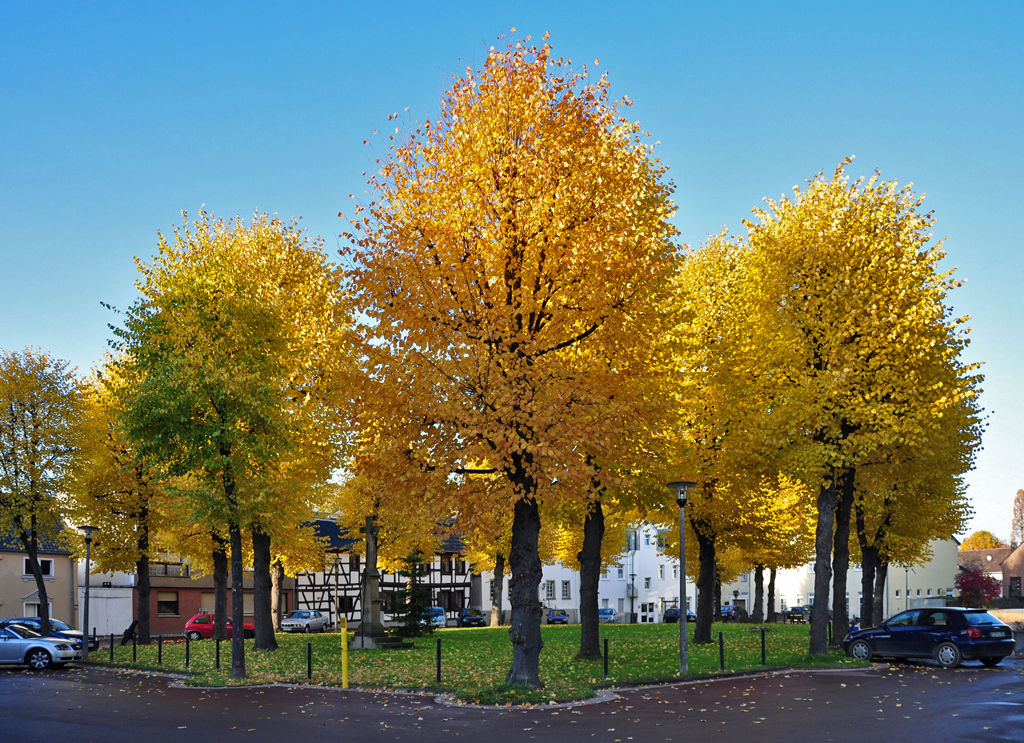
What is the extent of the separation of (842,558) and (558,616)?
1840 inches

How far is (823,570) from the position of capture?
25.1 metres

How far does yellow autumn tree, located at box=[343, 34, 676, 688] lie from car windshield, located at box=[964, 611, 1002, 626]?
1120 centimetres

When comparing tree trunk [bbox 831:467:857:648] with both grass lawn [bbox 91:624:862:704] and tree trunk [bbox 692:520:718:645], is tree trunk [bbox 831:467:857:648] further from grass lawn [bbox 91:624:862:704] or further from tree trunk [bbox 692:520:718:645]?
tree trunk [bbox 692:520:718:645]

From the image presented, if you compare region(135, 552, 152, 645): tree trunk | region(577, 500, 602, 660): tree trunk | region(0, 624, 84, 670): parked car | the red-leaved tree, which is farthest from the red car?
the red-leaved tree

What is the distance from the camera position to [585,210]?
18.0 meters

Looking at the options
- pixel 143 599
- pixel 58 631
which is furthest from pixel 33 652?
pixel 58 631

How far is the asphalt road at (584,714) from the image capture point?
1280 cm

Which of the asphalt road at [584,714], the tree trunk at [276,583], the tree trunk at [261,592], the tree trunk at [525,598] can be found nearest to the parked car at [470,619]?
the tree trunk at [276,583]

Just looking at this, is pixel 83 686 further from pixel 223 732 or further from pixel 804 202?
pixel 804 202

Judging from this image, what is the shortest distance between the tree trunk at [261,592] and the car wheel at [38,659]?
251 inches

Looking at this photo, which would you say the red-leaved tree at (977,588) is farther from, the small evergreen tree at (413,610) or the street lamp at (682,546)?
the street lamp at (682,546)

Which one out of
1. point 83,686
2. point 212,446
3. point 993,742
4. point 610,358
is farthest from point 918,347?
point 83,686

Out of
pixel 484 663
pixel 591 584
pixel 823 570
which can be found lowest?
pixel 484 663

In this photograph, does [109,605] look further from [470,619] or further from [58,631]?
[470,619]
